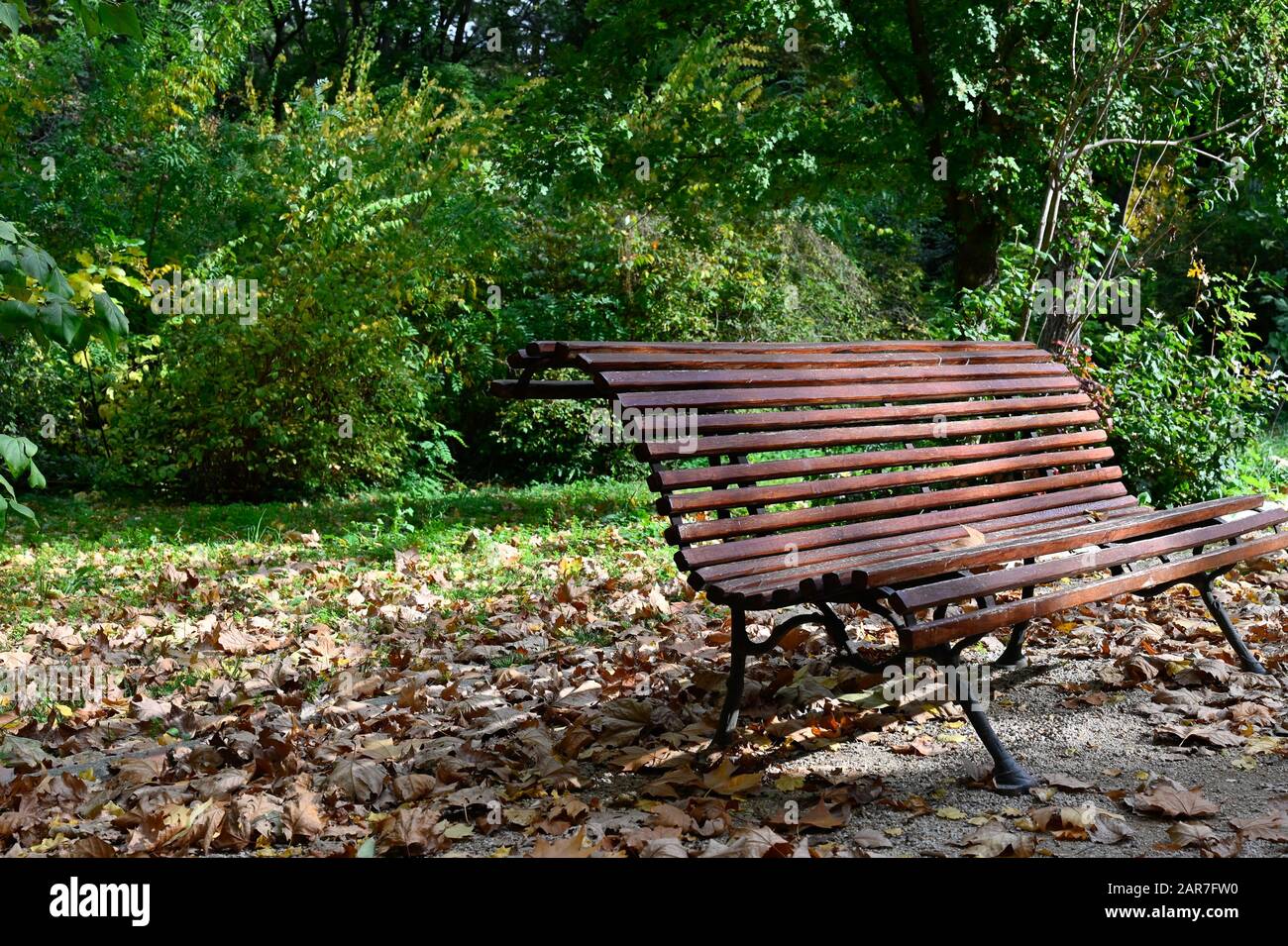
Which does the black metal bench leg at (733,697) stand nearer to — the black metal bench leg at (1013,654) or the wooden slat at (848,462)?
the wooden slat at (848,462)

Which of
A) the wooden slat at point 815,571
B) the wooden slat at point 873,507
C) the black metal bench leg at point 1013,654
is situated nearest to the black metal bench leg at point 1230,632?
the wooden slat at point 815,571

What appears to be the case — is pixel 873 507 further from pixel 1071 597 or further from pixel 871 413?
pixel 1071 597

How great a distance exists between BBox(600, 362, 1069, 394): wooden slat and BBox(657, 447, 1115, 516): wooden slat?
0.33m

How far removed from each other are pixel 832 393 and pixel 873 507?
0.40 metres

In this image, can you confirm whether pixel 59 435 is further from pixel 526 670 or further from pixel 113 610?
pixel 526 670

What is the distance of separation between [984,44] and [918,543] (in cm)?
584

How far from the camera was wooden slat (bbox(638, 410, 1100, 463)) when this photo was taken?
3295 mm

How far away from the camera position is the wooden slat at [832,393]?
11.0ft

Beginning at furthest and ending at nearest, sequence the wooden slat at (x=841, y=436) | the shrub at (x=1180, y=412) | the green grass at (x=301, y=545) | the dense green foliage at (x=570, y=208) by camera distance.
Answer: the dense green foliage at (x=570, y=208)
the shrub at (x=1180, y=412)
the green grass at (x=301, y=545)
the wooden slat at (x=841, y=436)

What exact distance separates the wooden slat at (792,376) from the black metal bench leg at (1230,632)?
3.71 feet

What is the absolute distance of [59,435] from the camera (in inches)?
379

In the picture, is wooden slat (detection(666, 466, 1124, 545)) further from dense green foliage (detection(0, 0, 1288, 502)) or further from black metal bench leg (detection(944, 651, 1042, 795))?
dense green foliage (detection(0, 0, 1288, 502))

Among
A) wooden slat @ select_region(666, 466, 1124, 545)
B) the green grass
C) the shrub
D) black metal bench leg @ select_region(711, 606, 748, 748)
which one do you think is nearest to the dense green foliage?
the shrub

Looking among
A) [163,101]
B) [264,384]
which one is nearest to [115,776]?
[264,384]
